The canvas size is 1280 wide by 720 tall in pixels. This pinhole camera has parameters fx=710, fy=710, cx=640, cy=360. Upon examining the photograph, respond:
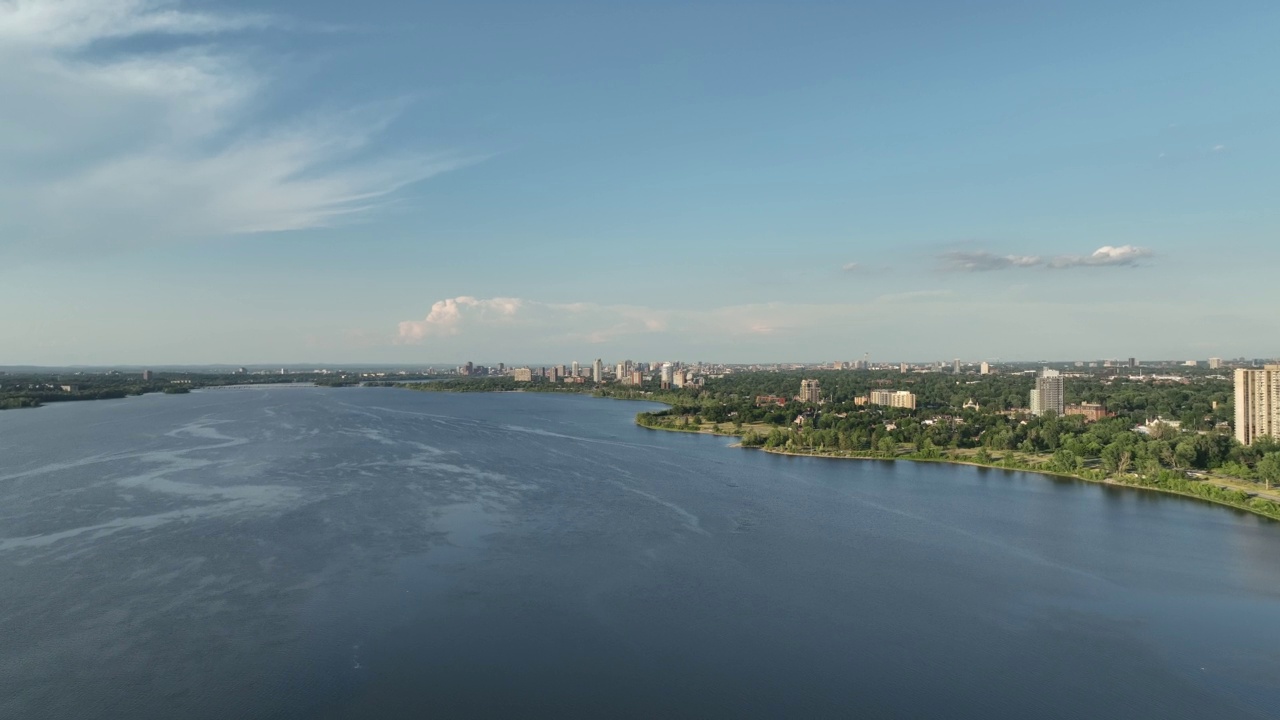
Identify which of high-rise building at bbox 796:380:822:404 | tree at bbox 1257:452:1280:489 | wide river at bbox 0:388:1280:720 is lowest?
wide river at bbox 0:388:1280:720

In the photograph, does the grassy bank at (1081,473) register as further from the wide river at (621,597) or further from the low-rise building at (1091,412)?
the low-rise building at (1091,412)

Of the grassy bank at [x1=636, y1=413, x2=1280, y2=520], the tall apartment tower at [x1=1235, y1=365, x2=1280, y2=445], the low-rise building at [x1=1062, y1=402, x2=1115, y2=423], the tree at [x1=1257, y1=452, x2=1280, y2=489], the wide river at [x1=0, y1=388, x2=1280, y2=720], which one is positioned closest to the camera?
the wide river at [x1=0, y1=388, x2=1280, y2=720]

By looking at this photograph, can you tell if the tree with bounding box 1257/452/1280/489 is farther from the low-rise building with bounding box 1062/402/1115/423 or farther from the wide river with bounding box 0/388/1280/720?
the low-rise building with bounding box 1062/402/1115/423

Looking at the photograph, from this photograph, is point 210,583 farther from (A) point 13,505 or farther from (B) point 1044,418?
(B) point 1044,418

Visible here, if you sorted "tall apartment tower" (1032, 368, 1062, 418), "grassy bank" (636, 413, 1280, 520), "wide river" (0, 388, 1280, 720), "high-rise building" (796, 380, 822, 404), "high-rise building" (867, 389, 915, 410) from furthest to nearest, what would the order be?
"high-rise building" (796, 380, 822, 404) → "high-rise building" (867, 389, 915, 410) → "tall apartment tower" (1032, 368, 1062, 418) → "grassy bank" (636, 413, 1280, 520) → "wide river" (0, 388, 1280, 720)

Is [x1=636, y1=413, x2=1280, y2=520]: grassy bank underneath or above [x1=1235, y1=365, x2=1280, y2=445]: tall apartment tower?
underneath

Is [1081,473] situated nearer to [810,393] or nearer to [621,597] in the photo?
[621,597]

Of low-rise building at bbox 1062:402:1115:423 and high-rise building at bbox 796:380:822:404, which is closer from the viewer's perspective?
low-rise building at bbox 1062:402:1115:423

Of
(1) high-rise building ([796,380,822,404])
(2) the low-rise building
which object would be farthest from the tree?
(1) high-rise building ([796,380,822,404])

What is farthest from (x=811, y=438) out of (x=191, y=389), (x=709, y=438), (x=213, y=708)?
(x=191, y=389)
